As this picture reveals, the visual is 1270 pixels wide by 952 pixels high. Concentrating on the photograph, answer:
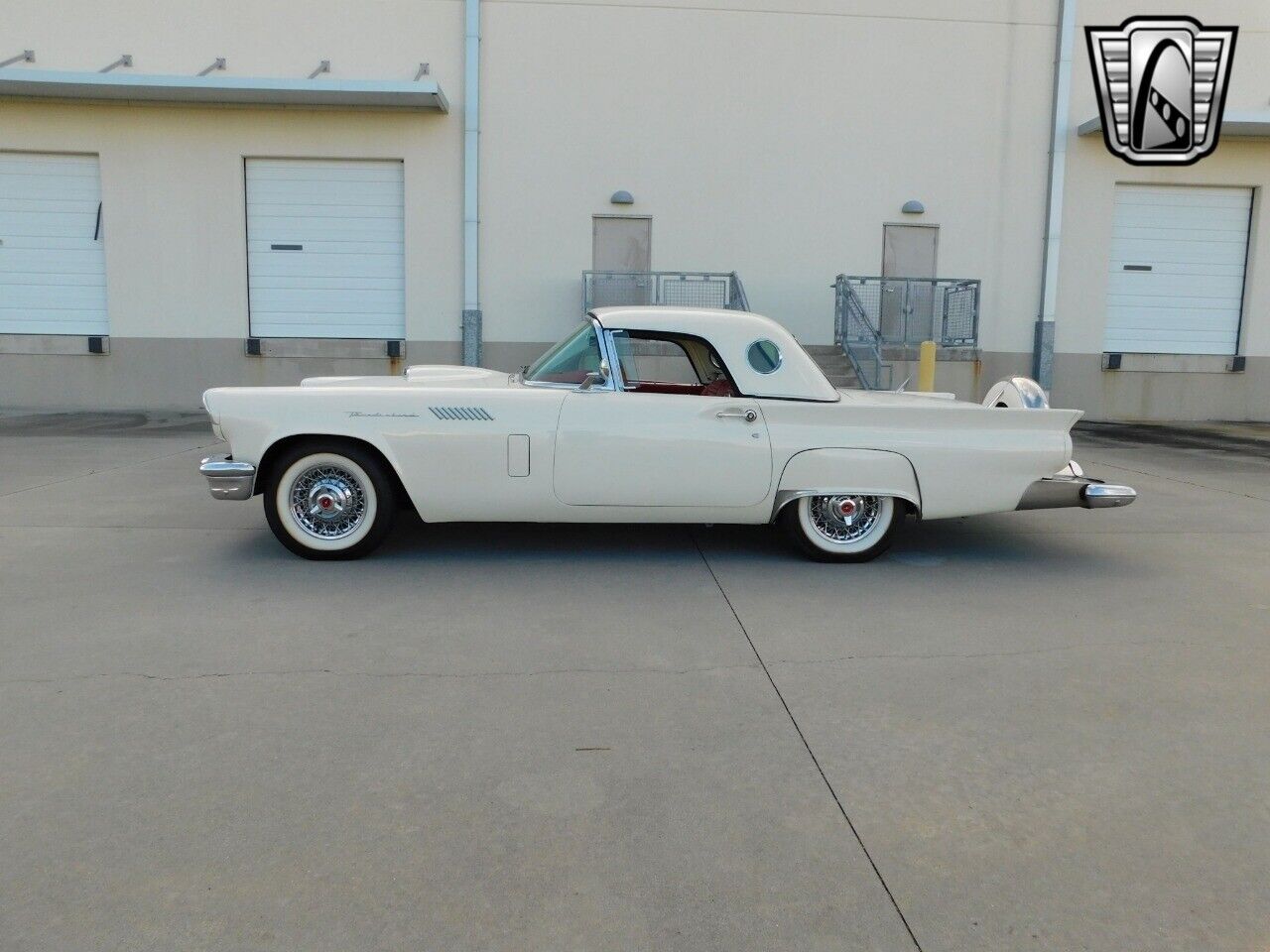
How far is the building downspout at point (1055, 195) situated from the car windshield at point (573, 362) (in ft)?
42.6

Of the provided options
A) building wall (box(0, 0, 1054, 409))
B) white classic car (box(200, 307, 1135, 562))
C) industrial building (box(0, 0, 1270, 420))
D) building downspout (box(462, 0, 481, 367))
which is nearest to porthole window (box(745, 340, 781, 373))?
white classic car (box(200, 307, 1135, 562))

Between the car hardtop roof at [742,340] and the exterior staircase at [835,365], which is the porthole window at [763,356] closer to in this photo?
the car hardtop roof at [742,340]

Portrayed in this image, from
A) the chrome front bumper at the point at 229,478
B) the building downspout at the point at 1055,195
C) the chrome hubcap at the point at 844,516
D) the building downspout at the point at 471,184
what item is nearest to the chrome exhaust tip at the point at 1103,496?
the chrome hubcap at the point at 844,516

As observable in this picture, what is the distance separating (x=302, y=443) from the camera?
5234 mm

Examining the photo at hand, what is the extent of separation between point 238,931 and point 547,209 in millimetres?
14548

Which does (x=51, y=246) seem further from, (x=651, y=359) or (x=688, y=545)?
(x=688, y=545)

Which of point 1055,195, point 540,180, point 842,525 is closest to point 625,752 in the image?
point 842,525

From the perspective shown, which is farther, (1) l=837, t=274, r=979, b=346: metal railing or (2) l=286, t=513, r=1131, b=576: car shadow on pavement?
(1) l=837, t=274, r=979, b=346: metal railing

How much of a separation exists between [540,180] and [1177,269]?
36.7 ft

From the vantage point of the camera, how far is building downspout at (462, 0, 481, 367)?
15125 mm

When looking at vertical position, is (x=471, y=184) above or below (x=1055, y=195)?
below

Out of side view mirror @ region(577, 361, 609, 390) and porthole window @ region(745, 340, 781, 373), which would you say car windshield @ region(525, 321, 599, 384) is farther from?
porthole window @ region(745, 340, 781, 373)

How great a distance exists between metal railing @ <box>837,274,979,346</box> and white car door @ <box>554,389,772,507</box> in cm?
1043

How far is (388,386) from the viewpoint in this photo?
538 centimetres
